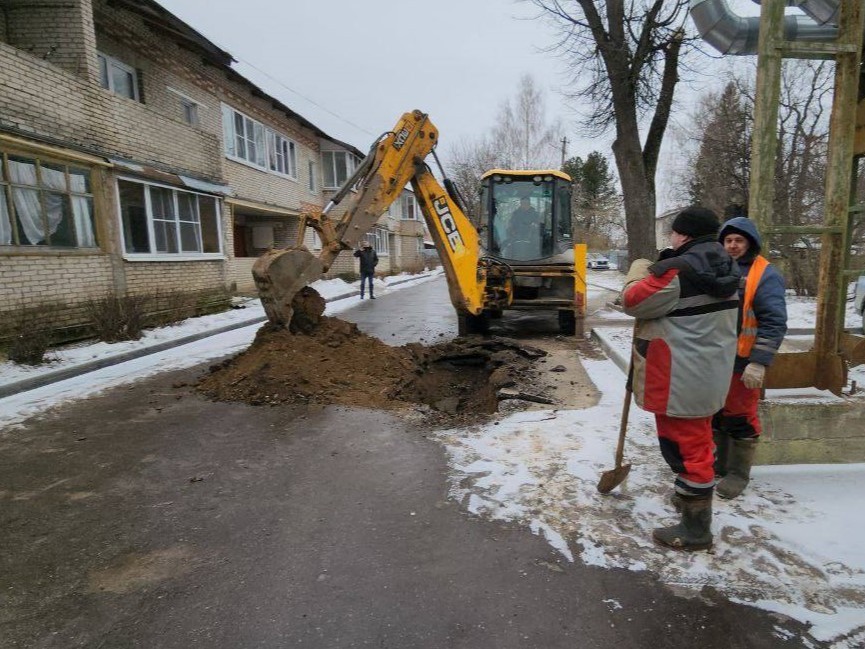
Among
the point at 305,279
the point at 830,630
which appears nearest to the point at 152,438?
the point at 305,279

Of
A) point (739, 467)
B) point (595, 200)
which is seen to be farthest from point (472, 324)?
point (595, 200)

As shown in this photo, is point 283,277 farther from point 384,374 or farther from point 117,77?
point 117,77

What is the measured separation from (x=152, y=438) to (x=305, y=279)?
266 cm

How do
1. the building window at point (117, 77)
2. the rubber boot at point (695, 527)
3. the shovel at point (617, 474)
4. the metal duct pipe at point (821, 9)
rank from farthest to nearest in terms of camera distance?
the building window at point (117, 77) → the metal duct pipe at point (821, 9) → the shovel at point (617, 474) → the rubber boot at point (695, 527)

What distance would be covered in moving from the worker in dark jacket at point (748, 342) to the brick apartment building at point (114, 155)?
9.18 meters

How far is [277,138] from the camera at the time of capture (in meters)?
19.9

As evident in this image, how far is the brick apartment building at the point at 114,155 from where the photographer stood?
25.9ft

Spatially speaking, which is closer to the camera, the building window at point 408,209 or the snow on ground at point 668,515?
the snow on ground at point 668,515

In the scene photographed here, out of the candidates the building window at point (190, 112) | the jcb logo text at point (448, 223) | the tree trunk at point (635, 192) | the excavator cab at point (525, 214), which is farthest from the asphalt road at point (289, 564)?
the building window at point (190, 112)

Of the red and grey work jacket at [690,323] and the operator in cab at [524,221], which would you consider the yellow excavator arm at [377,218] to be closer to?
the operator in cab at [524,221]

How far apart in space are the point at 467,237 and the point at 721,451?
5.20 meters

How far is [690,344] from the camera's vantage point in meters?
2.73

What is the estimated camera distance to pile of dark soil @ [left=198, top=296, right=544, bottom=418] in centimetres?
571

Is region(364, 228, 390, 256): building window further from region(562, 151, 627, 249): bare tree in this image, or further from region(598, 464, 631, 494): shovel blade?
region(562, 151, 627, 249): bare tree
